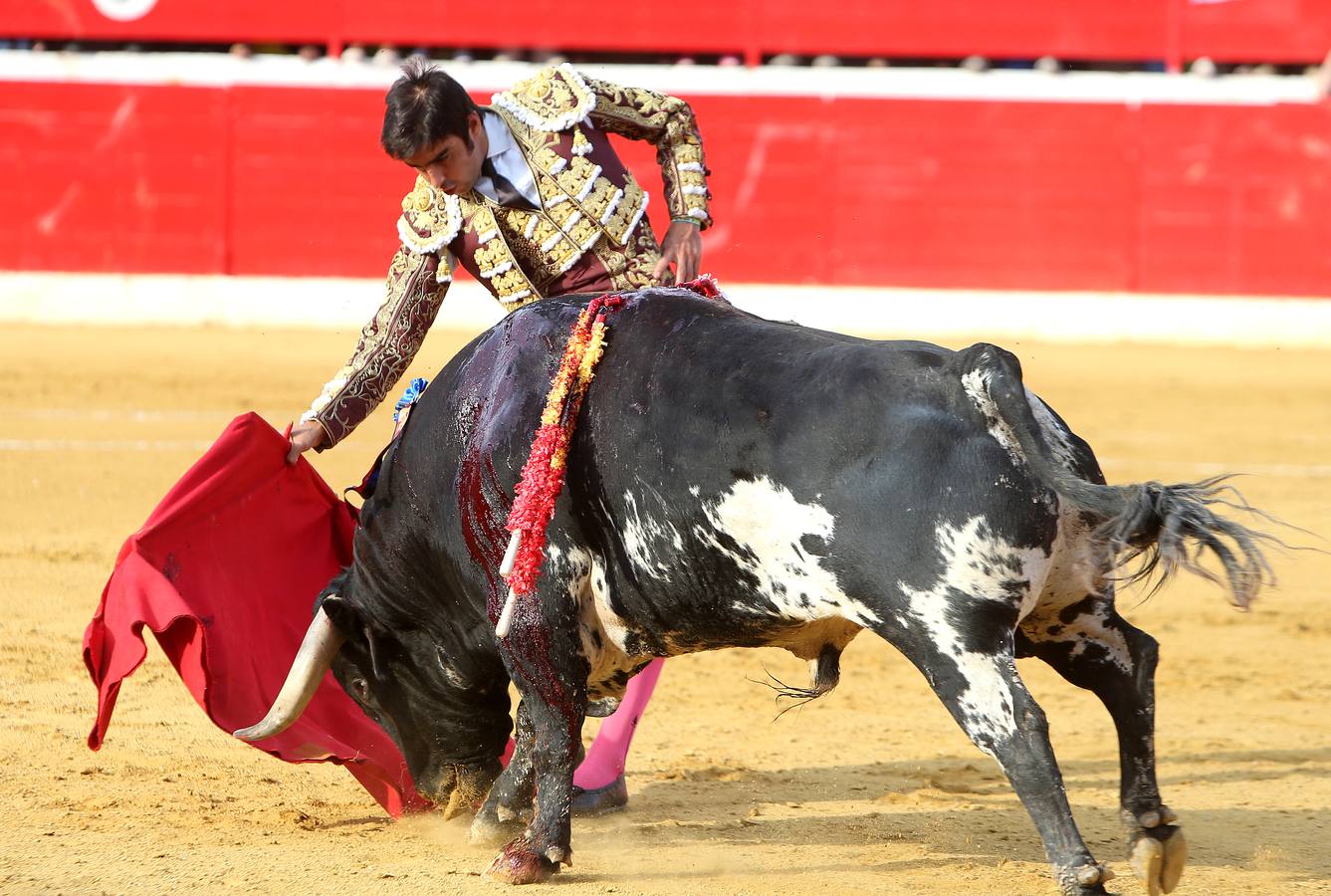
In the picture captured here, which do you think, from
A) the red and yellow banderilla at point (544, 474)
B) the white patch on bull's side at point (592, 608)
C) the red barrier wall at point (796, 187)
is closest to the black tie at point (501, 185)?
the red and yellow banderilla at point (544, 474)

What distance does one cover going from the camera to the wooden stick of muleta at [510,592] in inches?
101

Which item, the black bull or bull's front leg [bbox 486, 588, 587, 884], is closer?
the black bull

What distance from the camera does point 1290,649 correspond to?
4.50 m

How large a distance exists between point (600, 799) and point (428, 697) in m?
0.41

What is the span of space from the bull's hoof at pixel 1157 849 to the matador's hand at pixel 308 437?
1538 millimetres

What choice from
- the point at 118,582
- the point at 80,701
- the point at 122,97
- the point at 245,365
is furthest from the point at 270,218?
the point at 118,582

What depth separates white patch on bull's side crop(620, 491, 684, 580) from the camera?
2.51m

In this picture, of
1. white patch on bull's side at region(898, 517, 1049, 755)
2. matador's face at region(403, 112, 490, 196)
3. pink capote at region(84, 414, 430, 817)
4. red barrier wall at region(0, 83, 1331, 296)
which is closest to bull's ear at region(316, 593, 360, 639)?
pink capote at region(84, 414, 430, 817)

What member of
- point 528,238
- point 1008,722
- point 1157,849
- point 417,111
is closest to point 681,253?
point 528,238

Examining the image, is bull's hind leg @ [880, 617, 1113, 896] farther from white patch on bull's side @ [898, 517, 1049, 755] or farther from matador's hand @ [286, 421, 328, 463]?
matador's hand @ [286, 421, 328, 463]

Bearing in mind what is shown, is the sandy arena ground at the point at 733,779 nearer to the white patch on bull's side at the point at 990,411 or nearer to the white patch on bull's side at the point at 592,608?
the white patch on bull's side at the point at 592,608

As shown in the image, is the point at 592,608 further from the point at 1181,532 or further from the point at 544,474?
the point at 1181,532

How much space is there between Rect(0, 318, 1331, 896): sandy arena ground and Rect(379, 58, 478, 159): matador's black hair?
1.18 m

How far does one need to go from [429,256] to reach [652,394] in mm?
671
